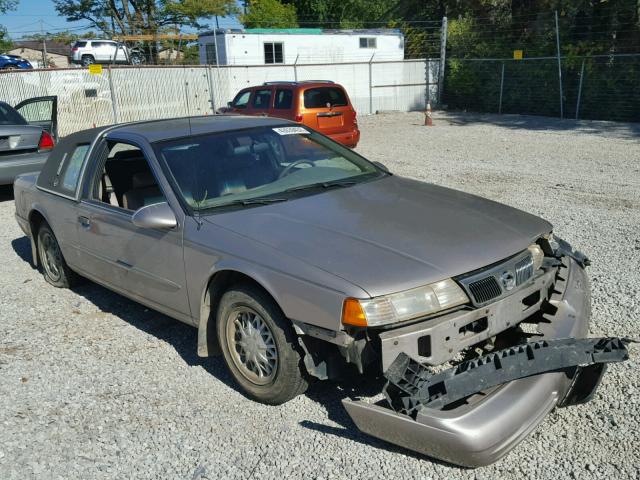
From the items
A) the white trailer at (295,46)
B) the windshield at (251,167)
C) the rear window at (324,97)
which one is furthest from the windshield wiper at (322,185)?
the white trailer at (295,46)

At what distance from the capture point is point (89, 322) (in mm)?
4945

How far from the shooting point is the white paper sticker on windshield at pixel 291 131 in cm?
469

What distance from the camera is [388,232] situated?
341cm

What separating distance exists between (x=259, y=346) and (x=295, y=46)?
25177 millimetres

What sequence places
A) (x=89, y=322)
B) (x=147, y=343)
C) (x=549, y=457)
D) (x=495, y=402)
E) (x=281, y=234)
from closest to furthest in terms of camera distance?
(x=495, y=402)
(x=549, y=457)
(x=281, y=234)
(x=147, y=343)
(x=89, y=322)

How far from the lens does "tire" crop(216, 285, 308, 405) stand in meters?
3.27

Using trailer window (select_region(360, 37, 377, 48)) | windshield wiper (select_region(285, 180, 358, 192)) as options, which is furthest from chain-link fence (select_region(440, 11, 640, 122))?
windshield wiper (select_region(285, 180, 358, 192))

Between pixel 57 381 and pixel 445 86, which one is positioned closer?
pixel 57 381

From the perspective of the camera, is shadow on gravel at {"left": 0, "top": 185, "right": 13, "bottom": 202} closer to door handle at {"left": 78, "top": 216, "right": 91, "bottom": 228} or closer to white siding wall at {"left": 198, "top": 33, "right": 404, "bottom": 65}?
door handle at {"left": 78, "top": 216, "right": 91, "bottom": 228}

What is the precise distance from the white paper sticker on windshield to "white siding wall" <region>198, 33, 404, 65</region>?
2192 cm

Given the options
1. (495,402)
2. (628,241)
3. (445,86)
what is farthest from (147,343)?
(445,86)

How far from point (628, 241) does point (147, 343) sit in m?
4.88

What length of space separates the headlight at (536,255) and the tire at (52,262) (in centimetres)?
392

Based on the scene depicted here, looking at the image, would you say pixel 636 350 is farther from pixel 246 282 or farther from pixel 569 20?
pixel 569 20
